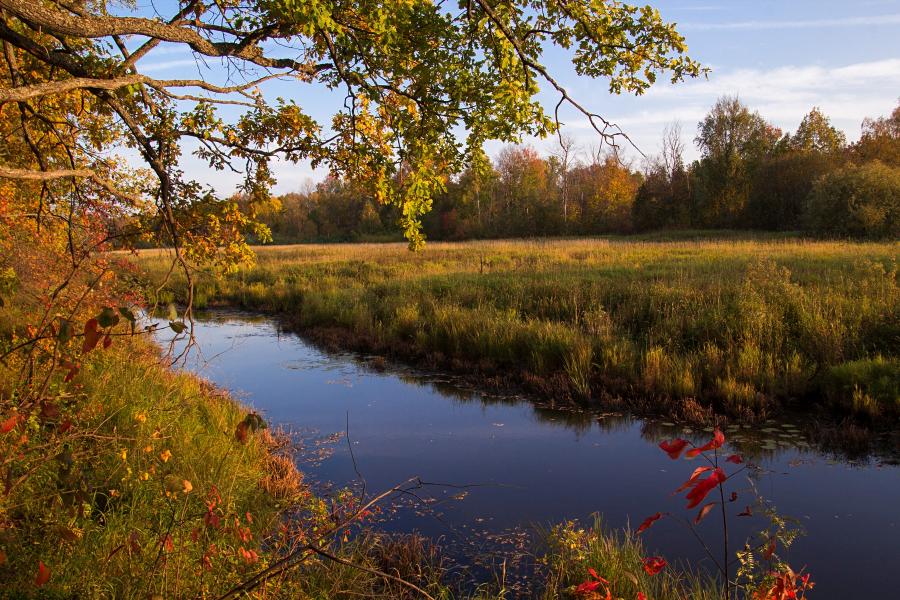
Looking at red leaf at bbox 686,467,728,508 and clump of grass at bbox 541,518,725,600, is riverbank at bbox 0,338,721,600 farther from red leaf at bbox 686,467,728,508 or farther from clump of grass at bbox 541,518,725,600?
red leaf at bbox 686,467,728,508

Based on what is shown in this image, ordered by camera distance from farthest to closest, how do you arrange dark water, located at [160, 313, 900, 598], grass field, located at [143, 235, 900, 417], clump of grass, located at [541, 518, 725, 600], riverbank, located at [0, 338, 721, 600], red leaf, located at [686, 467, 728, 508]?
grass field, located at [143, 235, 900, 417]
dark water, located at [160, 313, 900, 598]
clump of grass, located at [541, 518, 725, 600]
riverbank, located at [0, 338, 721, 600]
red leaf, located at [686, 467, 728, 508]

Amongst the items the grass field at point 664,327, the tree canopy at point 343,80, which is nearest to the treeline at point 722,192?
the grass field at point 664,327

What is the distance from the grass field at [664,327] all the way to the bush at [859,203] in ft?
33.3

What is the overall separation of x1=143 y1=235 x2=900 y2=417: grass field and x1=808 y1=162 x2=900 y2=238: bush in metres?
10.1

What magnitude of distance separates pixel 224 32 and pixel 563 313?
9.48m

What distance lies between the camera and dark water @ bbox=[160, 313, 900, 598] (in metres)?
5.53

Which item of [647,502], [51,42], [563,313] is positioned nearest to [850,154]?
[563,313]

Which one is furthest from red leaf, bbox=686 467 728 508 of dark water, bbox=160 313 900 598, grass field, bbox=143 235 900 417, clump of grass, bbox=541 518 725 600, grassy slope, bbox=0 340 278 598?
grass field, bbox=143 235 900 417

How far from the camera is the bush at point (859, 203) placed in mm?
27125

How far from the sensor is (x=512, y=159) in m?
67.8

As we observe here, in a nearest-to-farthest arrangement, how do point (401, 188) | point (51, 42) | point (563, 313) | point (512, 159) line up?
1. point (401, 188)
2. point (51, 42)
3. point (563, 313)
4. point (512, 159)

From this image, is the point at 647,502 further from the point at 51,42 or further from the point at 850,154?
the point at 850,154

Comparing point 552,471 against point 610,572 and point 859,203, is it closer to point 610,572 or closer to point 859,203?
point 610,572

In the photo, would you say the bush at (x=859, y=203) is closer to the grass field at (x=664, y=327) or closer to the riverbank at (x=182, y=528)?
the grass field at (x=664, y=327)
